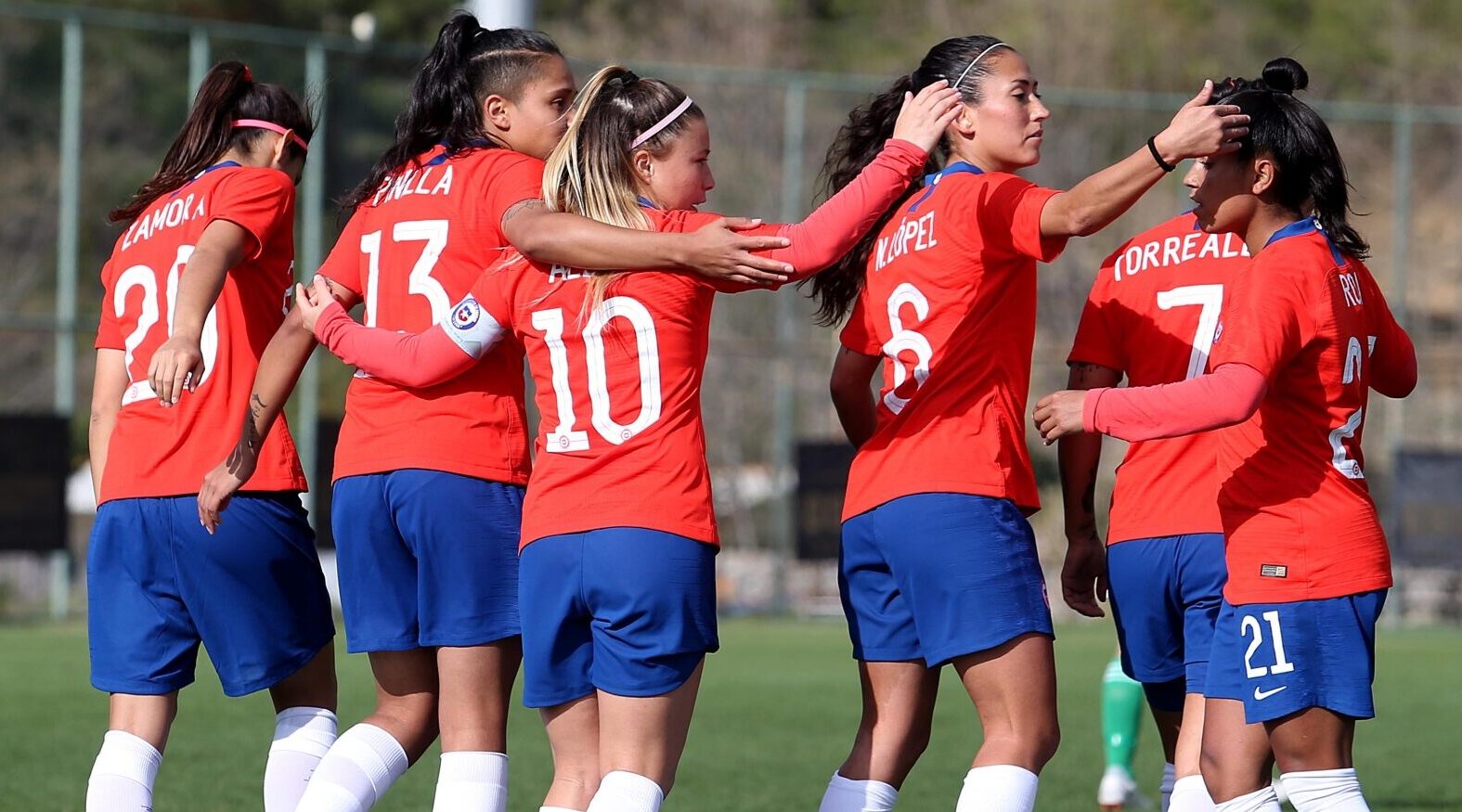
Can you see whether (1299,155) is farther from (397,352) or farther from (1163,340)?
(397,352)

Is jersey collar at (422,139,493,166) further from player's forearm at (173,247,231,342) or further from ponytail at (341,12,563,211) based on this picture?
player's forearm at (173,247,231,342)

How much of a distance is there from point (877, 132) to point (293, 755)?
2110 millimetres

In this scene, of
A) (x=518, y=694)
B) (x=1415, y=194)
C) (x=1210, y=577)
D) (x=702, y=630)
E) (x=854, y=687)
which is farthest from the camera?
(x=1415, y=194)

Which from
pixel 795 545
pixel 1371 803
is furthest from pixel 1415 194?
pixel 1371 803

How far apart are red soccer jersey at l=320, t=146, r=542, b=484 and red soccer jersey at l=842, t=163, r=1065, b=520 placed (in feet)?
2.72

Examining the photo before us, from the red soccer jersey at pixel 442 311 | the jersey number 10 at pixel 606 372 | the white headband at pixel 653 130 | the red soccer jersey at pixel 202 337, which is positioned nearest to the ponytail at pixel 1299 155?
the white headband at pixel 653 130

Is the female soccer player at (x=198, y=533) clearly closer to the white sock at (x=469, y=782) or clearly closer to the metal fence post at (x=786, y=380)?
the white sock at (x=469, y=782)

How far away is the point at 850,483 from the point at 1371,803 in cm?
336

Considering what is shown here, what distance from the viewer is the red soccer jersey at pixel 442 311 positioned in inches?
171

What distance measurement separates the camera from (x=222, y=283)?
4488 mm

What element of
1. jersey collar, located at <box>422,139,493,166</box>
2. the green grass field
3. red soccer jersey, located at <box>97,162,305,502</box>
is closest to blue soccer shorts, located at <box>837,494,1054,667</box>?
jersey collar, located at <box>422,139,493,166</box>

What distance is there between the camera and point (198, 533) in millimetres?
4621

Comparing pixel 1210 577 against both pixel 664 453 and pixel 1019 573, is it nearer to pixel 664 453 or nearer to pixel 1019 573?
pixel 1019 573

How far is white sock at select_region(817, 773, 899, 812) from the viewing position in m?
4.41
